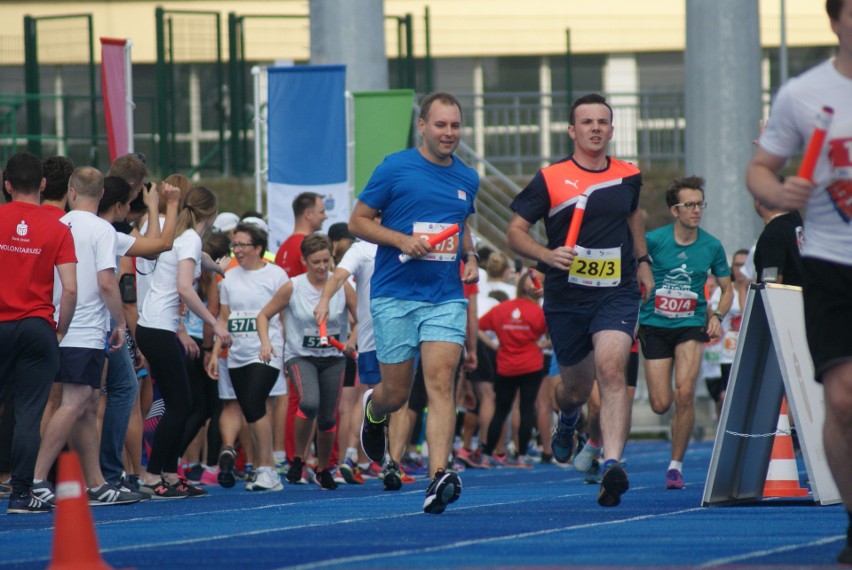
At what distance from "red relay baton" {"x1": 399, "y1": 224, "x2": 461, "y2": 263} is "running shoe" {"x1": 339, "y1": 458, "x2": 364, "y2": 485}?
4286mm

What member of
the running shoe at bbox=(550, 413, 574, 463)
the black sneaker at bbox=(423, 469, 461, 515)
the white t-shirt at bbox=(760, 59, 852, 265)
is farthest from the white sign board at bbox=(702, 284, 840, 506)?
the white t-shirt at bbox=(760, 59, 852, 265)

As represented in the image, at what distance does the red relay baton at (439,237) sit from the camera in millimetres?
8898

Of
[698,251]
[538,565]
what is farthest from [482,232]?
[538,565]

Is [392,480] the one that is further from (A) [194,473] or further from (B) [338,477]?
(A) [194,473]

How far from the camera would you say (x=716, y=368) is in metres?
20.1

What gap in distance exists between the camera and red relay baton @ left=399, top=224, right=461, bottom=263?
350 inches

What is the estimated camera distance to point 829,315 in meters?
6.16

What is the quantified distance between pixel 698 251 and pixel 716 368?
8.01 m

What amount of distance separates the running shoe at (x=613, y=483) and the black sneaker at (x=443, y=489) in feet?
2.58

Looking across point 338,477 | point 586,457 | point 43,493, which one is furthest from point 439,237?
point 338,477

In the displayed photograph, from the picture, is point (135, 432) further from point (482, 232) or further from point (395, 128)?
point (482, 232)

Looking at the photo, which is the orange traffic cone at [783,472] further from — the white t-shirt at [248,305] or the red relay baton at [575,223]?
the white t-shirt at [248,305]

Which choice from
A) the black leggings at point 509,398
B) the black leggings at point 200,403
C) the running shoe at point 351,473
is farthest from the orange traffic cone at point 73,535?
the black leggings at point 509,398

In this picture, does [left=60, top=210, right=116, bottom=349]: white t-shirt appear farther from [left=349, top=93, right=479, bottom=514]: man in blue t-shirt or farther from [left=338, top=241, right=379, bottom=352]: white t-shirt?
[left=338, top=241, right=379, bottom=352]: white t-shirt
